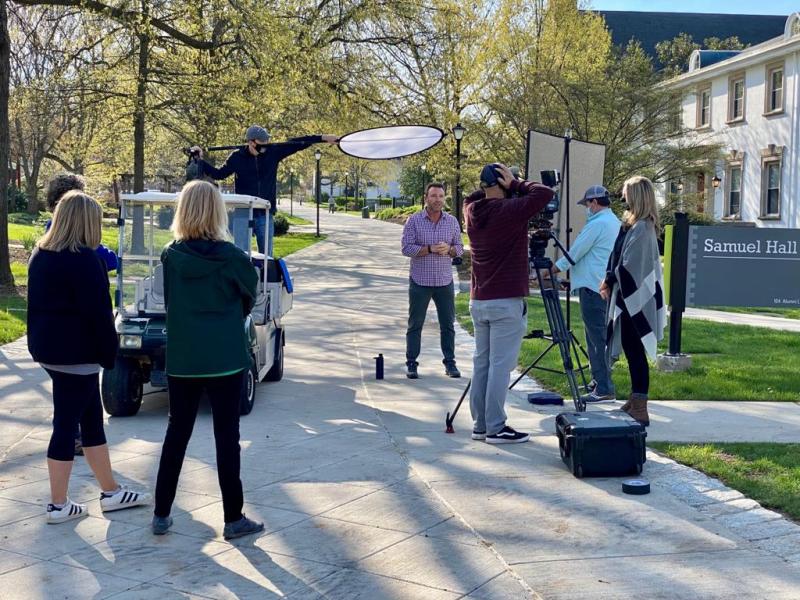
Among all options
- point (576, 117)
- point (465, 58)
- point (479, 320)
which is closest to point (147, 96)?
point (465, 58)

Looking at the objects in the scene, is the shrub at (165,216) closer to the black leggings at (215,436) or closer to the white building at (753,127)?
the black leggings at (215,436)

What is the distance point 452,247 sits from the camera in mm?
9508

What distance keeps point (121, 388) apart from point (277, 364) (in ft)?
6.49

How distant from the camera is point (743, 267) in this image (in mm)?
10383

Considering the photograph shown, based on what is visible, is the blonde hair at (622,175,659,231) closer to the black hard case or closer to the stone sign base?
the black hard case

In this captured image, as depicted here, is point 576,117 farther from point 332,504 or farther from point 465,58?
point 332,504

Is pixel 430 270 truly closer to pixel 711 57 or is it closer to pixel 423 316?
pixel 423 316

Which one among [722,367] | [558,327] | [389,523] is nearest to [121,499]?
[389,523]

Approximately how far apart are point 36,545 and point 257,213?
4.36 meters

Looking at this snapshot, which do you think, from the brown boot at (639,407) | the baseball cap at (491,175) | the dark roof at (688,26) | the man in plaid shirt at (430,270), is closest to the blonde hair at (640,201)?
the baseball cap at (491,175)

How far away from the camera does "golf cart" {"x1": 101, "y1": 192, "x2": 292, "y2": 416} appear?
7512mm

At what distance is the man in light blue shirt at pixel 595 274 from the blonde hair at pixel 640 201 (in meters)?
0.91

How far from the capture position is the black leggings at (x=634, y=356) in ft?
23.2

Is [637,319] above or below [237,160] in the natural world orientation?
below
